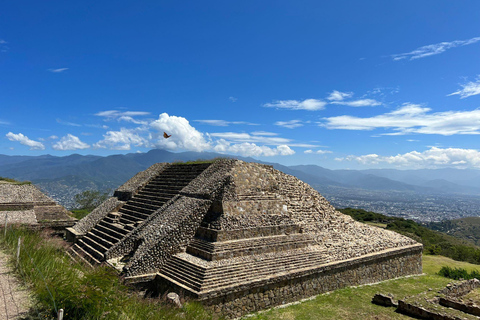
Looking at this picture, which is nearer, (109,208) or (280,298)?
(280,298)

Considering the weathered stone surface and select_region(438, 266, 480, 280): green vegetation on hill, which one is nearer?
the weathered stone surface

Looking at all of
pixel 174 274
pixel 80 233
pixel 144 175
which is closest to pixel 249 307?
pixel 174 274

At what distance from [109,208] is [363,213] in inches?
1506

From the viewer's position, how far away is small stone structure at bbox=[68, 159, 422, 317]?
10258 millimetres

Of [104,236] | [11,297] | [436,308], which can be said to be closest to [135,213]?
[104,236]

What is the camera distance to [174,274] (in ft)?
34.1

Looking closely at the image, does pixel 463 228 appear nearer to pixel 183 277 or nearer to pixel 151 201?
pixel 151 201

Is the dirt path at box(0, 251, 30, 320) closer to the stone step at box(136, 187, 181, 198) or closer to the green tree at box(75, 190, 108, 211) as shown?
the stone step at box(136, 187, 181, 198)

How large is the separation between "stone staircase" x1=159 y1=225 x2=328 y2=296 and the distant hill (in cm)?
7854

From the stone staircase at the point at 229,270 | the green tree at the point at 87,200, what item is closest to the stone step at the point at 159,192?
the stone staircase at the point at 229,270

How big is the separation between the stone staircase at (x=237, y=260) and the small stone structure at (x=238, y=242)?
39 millimetres

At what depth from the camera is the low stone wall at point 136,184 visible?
1884 cm

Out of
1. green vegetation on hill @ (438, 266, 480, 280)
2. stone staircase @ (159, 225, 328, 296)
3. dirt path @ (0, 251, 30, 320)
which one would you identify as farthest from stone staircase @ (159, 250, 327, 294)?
green vegetation on hill @ (438, 266, 480, 280)

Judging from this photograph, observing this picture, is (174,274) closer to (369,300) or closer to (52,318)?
(52,318)
